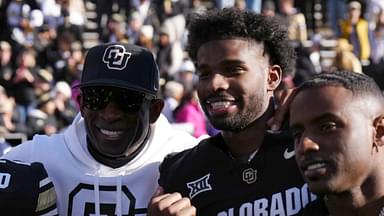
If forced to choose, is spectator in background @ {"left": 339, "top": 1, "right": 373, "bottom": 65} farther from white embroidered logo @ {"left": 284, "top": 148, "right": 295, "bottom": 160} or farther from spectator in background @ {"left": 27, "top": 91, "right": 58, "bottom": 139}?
white embroidered logo @ {"left": 284, "top": 148, "right": 295, "bottom": 160}

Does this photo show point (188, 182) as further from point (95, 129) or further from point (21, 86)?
point (21, 86)

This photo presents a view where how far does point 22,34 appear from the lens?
51.6 ft

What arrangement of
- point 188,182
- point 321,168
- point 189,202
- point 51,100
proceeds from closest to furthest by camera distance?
point 321,168 → point 189,202 → point 188,182 → point 51,100

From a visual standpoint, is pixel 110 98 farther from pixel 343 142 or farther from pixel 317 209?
pixel 343 142

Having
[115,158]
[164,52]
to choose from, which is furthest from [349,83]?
[164,52]

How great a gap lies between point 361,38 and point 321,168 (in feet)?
37.2

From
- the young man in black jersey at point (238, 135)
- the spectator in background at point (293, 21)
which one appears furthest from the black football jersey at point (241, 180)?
the spectator in background at point (293, 21)

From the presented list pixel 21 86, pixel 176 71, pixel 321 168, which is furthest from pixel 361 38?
pixel 321 168

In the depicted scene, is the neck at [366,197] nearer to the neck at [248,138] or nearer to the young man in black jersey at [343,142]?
the young man in black jersey at [343,142]

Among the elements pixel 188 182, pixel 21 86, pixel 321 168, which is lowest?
pixel 21 86

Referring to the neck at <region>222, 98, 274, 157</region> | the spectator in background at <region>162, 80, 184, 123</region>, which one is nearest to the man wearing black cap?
the neck at <region>222, 98, 274, 157</region>

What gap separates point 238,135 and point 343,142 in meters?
0.91

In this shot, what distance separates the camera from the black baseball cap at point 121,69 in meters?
Result: 4.02

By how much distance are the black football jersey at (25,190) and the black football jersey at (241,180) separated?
18.6 inches
